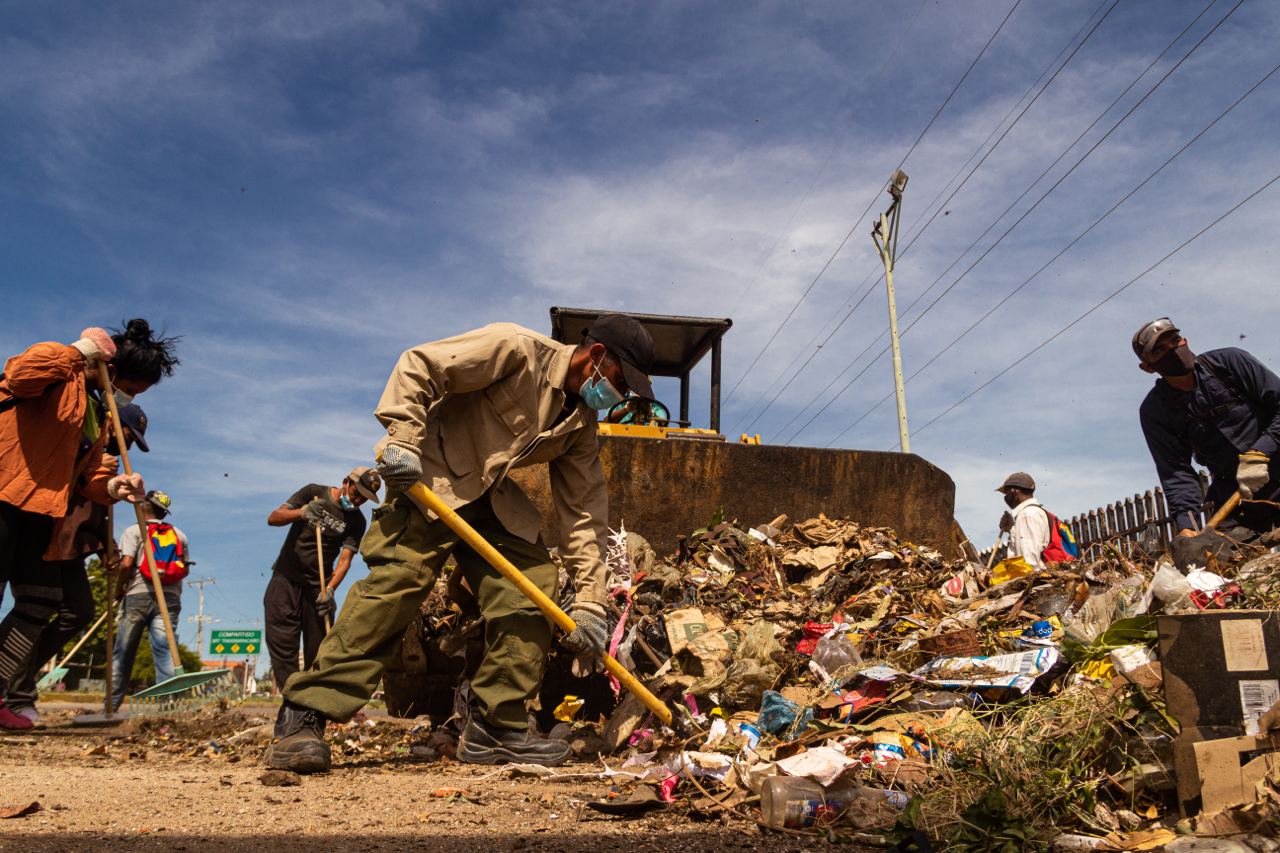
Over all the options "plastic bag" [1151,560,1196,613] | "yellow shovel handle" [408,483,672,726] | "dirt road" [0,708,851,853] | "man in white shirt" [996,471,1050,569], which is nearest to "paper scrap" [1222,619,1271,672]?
"plastic bag" [1151,560,1196,613]

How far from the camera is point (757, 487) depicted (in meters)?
5.55

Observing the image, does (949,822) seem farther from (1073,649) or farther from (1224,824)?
(1073,649)

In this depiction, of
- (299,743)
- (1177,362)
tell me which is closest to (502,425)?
(299,743)

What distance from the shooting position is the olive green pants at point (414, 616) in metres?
3.04

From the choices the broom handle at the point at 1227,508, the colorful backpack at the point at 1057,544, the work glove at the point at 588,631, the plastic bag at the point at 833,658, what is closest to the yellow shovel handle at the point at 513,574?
the work glove at the point at 588,631

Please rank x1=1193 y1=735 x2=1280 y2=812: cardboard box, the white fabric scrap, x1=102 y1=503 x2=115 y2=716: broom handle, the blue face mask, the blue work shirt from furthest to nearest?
x1=102 y1=503 x2=115 y2=716: broom handle, the blue work shirt, the blue face mask, the white fabric scrap, x1=1193 y1=735 x2=1280 y2=812: cardboard box

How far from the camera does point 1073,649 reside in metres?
2.77

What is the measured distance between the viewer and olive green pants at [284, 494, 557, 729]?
304cm

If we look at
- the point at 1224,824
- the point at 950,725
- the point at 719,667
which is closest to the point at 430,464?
the point at 719,667

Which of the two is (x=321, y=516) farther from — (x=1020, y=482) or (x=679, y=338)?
(x=1020, y=482)

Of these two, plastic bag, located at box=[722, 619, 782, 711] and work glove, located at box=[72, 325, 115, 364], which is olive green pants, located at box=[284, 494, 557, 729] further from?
work glove, located at box=[72, 325, 115, 364]

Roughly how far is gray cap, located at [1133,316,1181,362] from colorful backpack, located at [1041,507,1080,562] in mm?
1399

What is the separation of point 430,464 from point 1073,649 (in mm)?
2117


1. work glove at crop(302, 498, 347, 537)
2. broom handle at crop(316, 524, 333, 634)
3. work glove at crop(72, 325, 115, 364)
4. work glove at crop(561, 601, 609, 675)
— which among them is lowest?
work glove at crop(561, 601, 609, 675)
